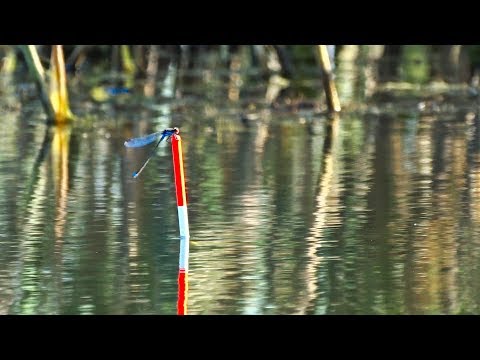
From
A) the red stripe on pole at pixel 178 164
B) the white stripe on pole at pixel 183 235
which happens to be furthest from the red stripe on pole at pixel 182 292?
the red stripe on pole at pixel 178 164

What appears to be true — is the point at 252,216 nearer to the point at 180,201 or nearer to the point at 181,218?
the point at 181,218

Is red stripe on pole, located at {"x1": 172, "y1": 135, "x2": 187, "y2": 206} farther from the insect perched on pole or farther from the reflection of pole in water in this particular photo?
the reflection of pole in water

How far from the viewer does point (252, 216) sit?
1516 cm

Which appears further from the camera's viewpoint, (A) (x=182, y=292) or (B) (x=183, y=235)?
(B) (x=183, y=235)

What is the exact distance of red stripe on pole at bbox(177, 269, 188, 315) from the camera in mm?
11000

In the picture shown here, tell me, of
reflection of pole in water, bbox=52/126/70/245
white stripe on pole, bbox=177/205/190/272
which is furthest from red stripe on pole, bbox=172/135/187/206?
reflection of pole in water, bbox=52/126/70/245

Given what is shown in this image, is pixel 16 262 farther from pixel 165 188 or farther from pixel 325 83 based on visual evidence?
pixel 325 83

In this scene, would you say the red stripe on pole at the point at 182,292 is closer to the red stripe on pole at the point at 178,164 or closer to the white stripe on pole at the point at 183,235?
the white stripe on pole at the point at 183,235

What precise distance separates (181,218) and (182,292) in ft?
6.70

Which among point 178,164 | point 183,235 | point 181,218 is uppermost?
point 178,164

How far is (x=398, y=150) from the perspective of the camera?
68.1 ft

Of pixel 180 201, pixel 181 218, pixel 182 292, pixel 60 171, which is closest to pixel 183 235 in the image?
pixel 181 218
